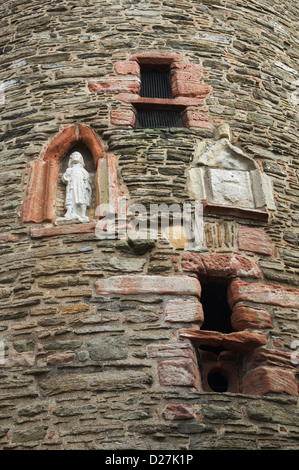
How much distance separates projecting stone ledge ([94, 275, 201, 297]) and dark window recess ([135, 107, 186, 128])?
6.38 feet

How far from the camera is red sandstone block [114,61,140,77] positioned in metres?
7.23

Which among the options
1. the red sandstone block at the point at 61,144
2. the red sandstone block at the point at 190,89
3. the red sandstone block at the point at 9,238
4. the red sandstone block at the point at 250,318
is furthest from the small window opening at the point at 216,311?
the red sandstone block at the point at 190,89

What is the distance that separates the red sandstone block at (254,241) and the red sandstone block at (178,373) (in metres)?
1.32

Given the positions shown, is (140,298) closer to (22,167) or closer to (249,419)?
(249,419)

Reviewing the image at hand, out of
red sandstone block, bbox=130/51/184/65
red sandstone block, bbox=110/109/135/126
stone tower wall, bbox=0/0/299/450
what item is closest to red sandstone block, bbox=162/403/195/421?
stone tower wall, bbox=0/0/299/450

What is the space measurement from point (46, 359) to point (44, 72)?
3.43m

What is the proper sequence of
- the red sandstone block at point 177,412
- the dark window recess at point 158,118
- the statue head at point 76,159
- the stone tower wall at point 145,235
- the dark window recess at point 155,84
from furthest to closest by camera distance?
1. the dark window recess at point 155,84
2. the dark window recess at point 158,118
3. the statue head at point 76,159
4. the stone tower wall at point 145,235
5. the red sandstone block at point 177,412

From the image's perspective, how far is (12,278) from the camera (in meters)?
5.82

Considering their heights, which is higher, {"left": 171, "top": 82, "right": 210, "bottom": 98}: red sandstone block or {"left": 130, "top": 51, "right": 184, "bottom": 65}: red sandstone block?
{"left": 130, "top": 51, "right": 184, "bottom": 65}: red sandstone block

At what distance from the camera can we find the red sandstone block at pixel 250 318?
18.4ft

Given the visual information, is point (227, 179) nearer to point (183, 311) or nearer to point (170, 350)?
point (183, 311)

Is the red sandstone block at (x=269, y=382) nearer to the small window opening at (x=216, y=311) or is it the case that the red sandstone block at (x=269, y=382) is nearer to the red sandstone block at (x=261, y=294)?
the red sandstone block at (x=261, y=294)

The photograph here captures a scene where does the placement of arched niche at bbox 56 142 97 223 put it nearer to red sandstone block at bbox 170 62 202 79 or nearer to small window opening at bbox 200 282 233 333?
small window opening at bbox 200 282 233 333

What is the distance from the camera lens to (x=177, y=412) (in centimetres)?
495
